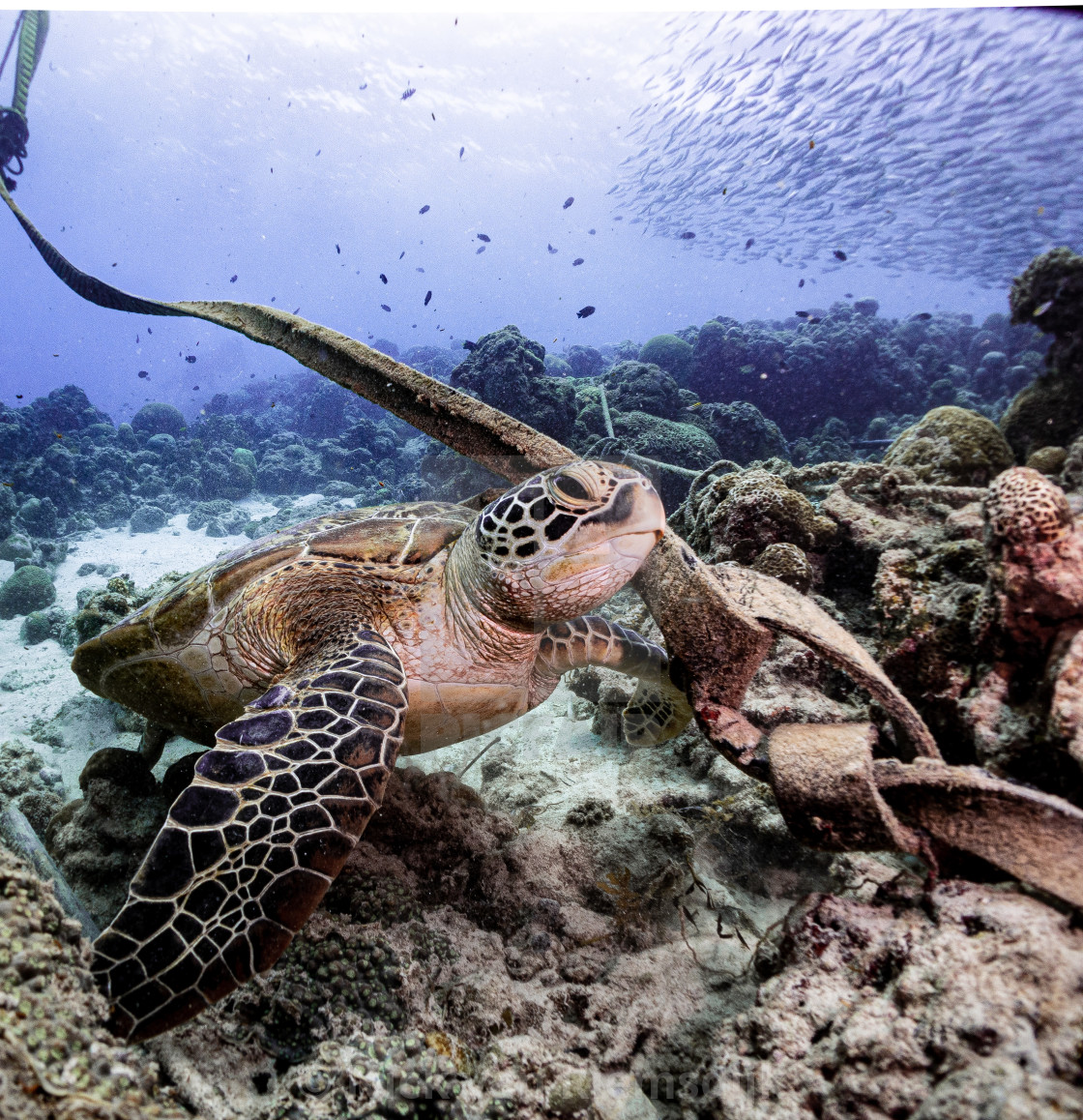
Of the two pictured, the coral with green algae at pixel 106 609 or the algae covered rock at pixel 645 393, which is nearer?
the coral with green algae at pixel 106 609

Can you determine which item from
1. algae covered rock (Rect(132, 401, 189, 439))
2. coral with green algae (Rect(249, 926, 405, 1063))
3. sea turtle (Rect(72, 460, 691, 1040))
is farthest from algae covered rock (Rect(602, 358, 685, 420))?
algae covered rock (Rect(132, 401, 189, 439))

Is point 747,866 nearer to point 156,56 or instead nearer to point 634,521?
point 634,521

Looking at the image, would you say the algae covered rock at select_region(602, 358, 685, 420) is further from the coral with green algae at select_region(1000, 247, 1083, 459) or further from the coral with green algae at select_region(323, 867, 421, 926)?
the coral with green algae at select_region(323, 867, 421, 926)

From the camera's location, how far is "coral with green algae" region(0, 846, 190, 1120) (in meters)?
0.61

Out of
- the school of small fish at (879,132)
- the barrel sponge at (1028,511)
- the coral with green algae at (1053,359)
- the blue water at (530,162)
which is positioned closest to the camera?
the barrel sponge at (1028,511)

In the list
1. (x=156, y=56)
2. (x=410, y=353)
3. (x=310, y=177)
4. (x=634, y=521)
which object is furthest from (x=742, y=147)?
(x=310, y=177)

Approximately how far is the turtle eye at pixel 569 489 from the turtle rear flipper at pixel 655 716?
3.72 ft

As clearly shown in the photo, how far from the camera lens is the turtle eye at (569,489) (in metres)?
1.65

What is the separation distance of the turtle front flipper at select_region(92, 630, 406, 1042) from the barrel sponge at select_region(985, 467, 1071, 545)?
1639mm

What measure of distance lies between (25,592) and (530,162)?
196ft

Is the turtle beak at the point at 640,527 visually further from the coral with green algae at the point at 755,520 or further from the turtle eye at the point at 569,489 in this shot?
the coral with green algae at the point at 755,520

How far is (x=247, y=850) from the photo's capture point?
3.90 ft

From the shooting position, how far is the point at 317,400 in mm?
18141

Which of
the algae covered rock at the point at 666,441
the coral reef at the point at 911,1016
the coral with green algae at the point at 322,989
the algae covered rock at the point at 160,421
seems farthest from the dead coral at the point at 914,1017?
the algae covered rock at the point at 160,421
